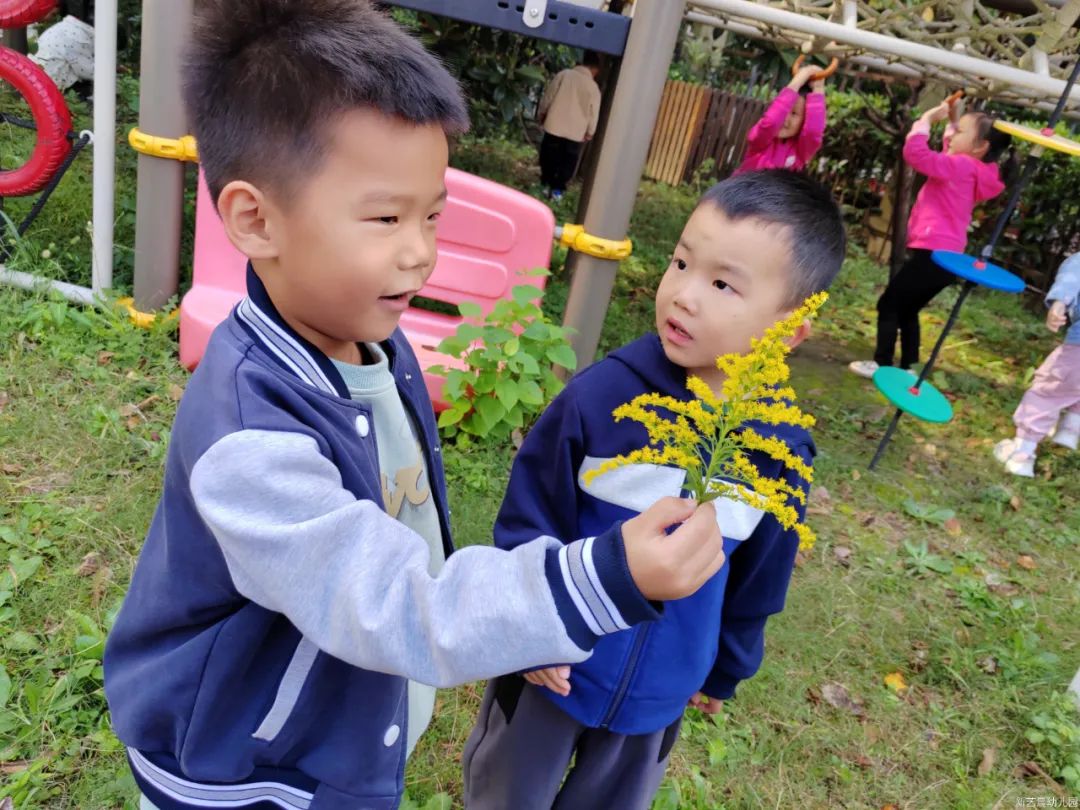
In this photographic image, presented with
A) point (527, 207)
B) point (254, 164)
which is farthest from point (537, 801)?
point (527, 207)

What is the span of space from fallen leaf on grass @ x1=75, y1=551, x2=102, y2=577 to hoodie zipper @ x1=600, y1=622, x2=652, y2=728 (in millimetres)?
1788

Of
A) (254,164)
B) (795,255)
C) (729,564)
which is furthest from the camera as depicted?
(729,564)

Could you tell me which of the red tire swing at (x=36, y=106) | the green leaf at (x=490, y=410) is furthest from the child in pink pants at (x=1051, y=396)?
the red tire swing at (x=36, y=106)

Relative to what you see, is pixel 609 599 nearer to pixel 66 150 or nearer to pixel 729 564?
pixel 729 564

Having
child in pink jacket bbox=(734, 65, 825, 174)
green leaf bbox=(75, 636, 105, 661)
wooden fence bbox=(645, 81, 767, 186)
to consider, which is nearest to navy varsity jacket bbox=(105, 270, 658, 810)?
green leaf bbox=(75, 636, 105, 661)

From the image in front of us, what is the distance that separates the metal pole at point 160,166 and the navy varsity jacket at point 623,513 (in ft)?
8.11

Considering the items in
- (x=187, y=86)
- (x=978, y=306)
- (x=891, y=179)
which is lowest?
(x=978, y=306)

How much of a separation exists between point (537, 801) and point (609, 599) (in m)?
0.99

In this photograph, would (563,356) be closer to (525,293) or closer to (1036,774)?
(525,293)

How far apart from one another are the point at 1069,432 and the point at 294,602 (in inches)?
219

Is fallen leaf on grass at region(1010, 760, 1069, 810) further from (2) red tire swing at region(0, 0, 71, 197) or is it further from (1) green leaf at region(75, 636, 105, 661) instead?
(2) red tire swing at region(0, 0, 71, 197)

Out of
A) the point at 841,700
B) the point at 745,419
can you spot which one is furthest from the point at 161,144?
the point at 841,700

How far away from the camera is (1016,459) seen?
15.9 ft

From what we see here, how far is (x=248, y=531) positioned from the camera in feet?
2.72
